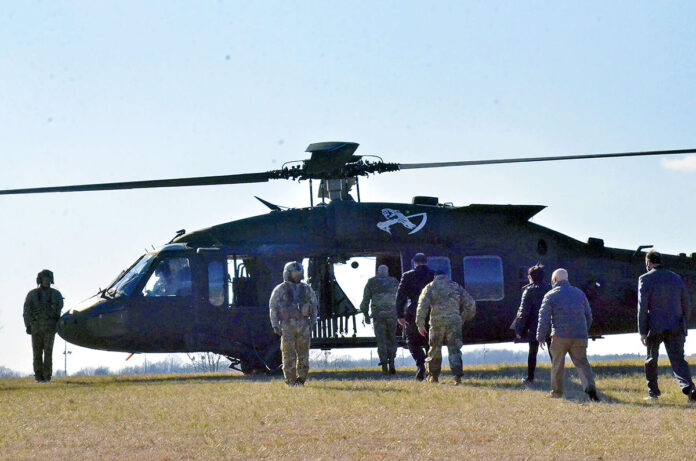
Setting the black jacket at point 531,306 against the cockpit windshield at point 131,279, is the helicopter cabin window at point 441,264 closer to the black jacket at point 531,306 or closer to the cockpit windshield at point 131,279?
the black jacket at point 531,306

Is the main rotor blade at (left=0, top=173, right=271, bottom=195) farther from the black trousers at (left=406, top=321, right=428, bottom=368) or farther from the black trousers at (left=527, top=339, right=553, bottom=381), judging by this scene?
the black trousers at (left=527, top=339, right=553, bottom=381)

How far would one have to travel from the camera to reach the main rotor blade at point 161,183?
784 inches

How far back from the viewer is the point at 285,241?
Answer: 21281mm

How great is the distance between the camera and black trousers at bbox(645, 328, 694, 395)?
47.1ft

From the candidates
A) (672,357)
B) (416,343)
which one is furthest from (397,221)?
(672,357)

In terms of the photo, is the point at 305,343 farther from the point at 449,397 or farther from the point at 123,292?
the point at 123,292

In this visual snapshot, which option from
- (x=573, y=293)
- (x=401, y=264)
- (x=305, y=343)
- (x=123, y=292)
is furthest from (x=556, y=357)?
(x=123, y=292)

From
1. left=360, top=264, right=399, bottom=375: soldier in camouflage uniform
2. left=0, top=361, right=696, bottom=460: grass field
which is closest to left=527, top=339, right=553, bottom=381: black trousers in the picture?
left=0, top=361, right=696, bottom=460: grass field

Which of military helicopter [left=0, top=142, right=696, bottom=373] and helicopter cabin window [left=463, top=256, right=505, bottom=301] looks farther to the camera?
helicopter cabin window [left=463, top=256, right=505, bottom=301]

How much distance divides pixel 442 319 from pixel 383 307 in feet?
7.67

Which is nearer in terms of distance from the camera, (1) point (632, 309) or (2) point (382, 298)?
(2) point (382, 298)

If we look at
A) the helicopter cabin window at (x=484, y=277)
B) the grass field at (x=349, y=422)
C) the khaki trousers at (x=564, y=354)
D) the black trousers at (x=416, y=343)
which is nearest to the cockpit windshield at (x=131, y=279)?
the grass field at (x=349, y=422)

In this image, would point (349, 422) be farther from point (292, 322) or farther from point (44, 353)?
point (44, 353)

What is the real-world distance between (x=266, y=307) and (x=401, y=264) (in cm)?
274
